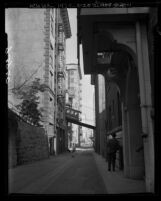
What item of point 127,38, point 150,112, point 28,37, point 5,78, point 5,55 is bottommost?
point 150,112

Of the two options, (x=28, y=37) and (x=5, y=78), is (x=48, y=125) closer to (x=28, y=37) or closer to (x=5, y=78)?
(x=28, y=37)

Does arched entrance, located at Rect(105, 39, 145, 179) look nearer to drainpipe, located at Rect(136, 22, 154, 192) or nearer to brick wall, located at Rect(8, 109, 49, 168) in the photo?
drainpipe, located at Rect(136, 22, 154, 192)

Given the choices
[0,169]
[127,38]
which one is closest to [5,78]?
[0,169]

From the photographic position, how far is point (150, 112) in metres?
6.93

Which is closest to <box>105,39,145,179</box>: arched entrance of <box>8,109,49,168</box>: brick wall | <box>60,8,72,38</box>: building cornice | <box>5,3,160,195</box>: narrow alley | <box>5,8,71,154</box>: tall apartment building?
<box>5,3,160,195</box>: narrow alley

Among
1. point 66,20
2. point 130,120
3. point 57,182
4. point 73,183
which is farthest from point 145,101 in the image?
point 66,20

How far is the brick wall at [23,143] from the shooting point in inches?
690

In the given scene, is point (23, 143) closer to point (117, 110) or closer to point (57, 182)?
point (117, 110)

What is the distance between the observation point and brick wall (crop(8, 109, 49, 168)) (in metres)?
17.5

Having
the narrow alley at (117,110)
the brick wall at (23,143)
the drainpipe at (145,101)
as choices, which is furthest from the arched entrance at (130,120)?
the brick wall at (23,143)

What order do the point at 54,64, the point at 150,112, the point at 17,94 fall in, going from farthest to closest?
1. the point at 54,64
2. the point at 17,94
3. the point at 150,112

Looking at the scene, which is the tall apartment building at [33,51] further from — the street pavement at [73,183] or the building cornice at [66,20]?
the street pavement at [73,183]
